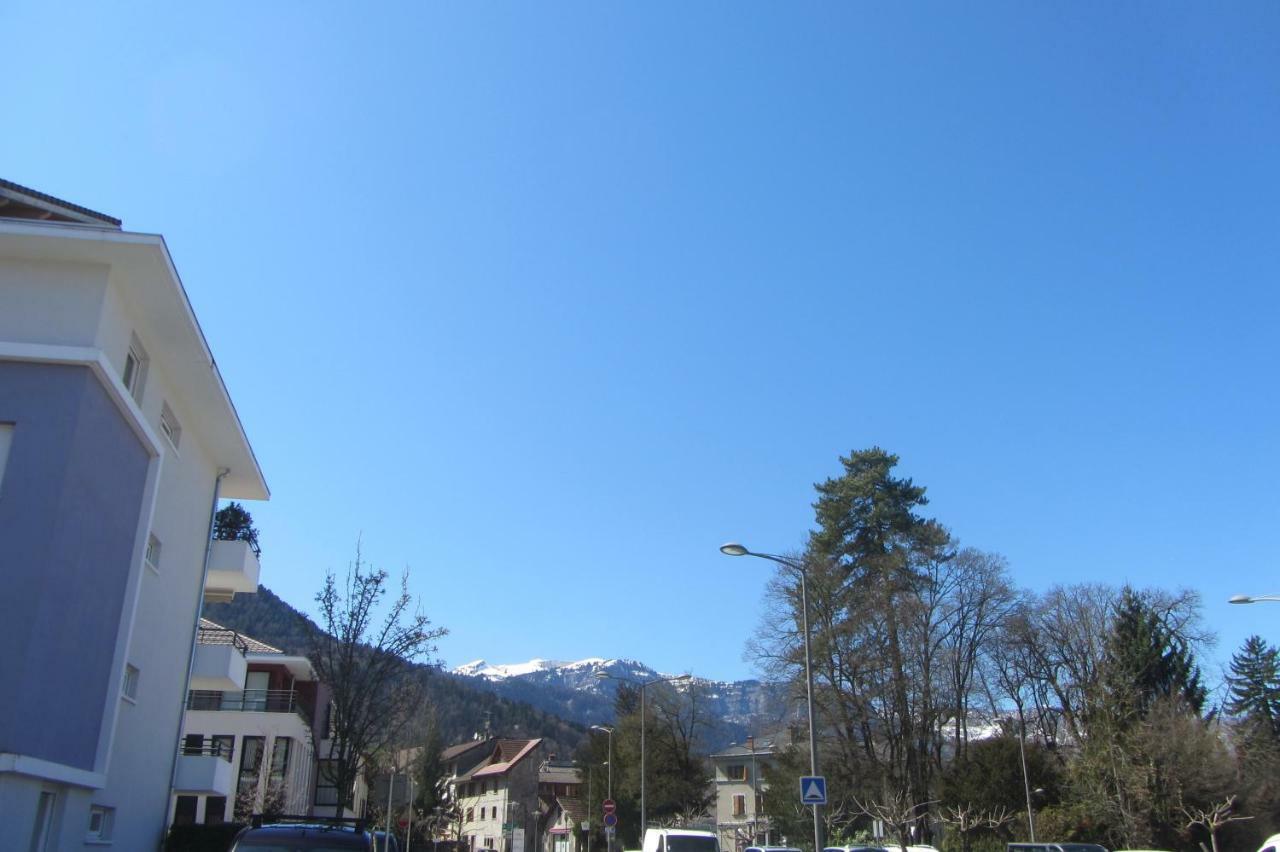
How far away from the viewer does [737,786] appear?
3322 inches

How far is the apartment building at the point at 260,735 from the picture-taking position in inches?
1522

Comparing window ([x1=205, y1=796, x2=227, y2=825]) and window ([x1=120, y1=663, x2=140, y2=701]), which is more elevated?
window ([x1=120, y1=663, x2=140, y2=701])

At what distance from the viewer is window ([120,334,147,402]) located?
18141 mm

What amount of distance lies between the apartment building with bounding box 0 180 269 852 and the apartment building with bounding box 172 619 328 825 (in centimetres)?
1786

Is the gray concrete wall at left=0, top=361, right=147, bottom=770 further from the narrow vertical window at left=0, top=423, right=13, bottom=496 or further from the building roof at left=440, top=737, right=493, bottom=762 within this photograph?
the building roof at left=440, top=737, right=493, bottom=762

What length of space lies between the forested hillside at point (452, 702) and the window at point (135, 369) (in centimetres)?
4627

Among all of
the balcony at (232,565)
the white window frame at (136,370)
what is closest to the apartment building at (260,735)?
the balcony at (232,565)

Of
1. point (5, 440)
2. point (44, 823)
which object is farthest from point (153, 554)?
point (44, 823)

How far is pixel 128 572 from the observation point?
17.6 meters

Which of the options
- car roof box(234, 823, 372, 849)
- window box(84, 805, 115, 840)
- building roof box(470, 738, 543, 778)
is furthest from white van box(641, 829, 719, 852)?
building roof box(470, 738, 543, 778)

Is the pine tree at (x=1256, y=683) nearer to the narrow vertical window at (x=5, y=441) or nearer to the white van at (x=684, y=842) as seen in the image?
the white van at (x=684, y=842)

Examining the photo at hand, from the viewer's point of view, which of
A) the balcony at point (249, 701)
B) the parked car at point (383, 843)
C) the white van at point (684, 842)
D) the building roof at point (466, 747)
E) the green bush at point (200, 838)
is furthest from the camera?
the building roof at point (466, 747)

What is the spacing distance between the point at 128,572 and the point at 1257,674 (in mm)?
71539

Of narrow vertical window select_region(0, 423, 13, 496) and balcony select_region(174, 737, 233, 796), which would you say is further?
balcony select_region(174, 737, 233, 796)
